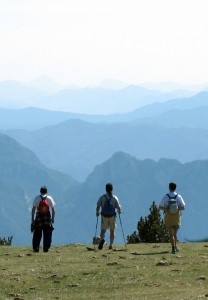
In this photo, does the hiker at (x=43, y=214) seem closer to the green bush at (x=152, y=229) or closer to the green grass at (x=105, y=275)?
the green grass at (x=105, y=275)

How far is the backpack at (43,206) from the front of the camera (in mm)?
24953

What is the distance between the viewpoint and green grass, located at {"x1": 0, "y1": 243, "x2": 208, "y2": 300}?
16.6m

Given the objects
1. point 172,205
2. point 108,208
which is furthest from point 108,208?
point 172,205

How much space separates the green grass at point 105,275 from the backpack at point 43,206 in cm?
143

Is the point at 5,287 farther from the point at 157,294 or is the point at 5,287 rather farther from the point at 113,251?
the point at 113,251

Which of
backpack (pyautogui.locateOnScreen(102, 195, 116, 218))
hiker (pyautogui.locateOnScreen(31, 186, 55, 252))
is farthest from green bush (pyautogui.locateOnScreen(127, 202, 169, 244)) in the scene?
hiker (pyautogui.locateOnScreen(31, 186, 55, 252))

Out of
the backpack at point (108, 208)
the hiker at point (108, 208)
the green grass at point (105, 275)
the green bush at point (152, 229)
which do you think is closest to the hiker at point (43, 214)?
the green grass at point (105, 275)

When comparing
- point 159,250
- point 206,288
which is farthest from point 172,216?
point 206,288

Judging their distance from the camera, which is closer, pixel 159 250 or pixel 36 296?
pixel 36 296

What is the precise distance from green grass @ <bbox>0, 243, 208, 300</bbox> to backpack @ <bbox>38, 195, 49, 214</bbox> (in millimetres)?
1426

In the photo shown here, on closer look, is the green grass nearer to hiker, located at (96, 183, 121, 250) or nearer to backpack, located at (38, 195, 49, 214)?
hiker, located at (96, 183, 121, 250)

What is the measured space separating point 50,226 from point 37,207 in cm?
79

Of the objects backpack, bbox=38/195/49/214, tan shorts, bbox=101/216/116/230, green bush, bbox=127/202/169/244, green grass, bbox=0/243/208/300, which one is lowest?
green grass, bbox=0/243/208/300

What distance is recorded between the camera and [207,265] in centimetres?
2078
